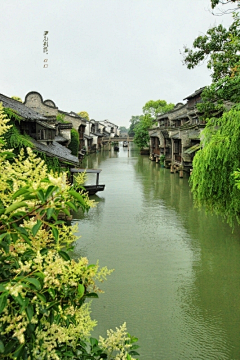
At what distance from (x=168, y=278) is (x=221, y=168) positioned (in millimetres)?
4025

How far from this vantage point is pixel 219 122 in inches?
455

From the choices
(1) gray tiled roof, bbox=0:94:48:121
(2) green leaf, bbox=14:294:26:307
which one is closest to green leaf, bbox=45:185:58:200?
(2) green leaf, bbox=14:294:26:307

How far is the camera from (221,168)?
35.5ft

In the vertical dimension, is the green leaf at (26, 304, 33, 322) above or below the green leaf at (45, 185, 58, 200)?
below

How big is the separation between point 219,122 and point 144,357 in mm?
7817

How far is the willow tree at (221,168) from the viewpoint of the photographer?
1062cm

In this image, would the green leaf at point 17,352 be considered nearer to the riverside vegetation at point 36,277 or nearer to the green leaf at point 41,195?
the riverside vegetation at point 36,277

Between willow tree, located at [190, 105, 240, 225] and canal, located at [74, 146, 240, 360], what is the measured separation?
2520 mm

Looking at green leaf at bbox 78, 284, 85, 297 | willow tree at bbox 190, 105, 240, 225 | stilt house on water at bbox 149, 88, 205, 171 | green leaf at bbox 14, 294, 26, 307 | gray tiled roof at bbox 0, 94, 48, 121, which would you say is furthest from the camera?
stilt house on water at bbox 149, 88, 205, 171

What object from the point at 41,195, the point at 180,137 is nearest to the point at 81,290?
the point at 41,195

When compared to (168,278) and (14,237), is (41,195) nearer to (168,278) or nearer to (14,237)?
(14,237)

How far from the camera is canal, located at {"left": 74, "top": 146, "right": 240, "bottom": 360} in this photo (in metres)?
7.96

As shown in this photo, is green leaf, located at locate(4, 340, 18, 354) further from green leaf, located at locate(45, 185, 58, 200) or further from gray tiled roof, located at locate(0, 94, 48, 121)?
gray tiled roof, located at locate(0, 94, 48, 121)

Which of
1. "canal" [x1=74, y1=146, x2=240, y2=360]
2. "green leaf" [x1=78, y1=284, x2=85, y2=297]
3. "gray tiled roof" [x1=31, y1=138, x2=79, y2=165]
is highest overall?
"gray tiled roof" [x1=31, y1=138, x2=79, y2=165]
